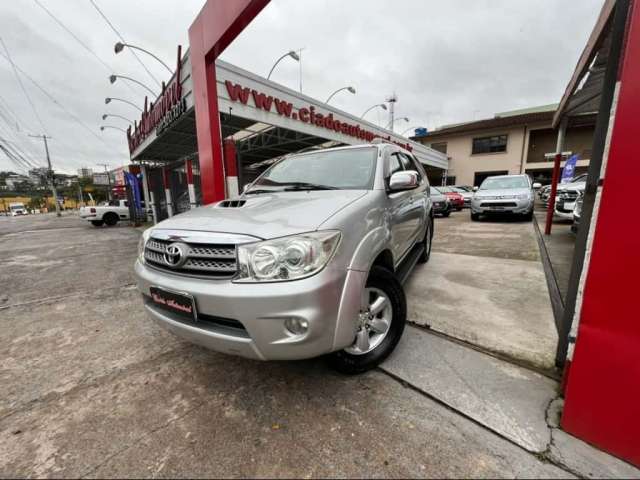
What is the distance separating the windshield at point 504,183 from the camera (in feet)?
29.4

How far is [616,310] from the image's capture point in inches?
52.7

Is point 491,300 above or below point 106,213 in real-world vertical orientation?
below

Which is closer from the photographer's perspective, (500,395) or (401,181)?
(500,395)

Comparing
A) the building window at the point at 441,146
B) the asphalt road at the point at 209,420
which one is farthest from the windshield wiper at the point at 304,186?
the building window at the point at 441,146

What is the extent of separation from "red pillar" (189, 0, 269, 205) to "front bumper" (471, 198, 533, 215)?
7.75 metres

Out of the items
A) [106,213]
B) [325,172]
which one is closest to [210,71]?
[325,172]

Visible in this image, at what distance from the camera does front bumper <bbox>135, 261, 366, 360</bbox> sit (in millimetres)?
1445

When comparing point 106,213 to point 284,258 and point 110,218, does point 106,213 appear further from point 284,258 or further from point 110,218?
point 284,258

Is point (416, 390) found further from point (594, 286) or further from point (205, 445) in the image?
point (205, 445)

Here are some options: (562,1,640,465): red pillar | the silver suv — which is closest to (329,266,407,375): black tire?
the silver suv

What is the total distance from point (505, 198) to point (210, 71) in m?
8.46

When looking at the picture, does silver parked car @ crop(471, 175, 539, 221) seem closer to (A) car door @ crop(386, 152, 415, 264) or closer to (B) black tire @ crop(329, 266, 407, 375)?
(A) car door @ crop(386, 152, 415, 264)

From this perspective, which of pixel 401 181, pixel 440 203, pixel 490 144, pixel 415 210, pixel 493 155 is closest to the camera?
pixel 401 181

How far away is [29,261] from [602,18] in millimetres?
9442
